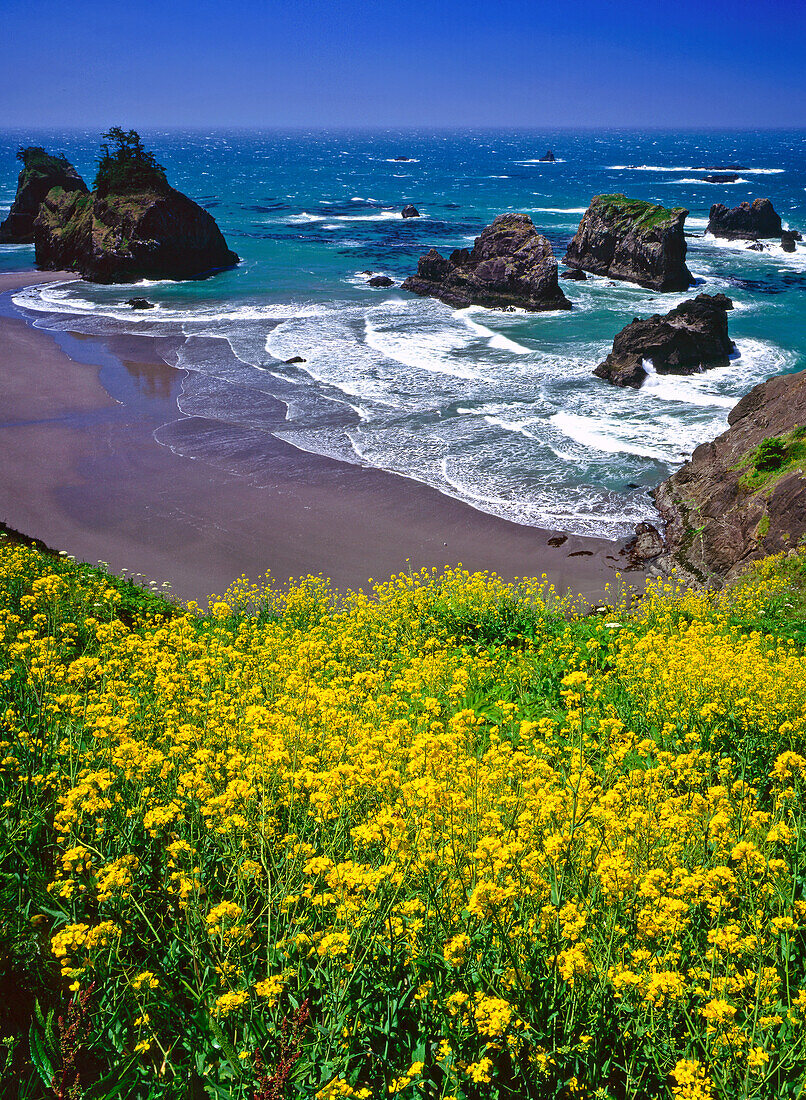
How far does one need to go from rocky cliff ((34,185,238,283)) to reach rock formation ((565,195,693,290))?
27211 mm

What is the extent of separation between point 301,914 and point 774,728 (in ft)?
15.4

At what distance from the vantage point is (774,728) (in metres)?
6.45

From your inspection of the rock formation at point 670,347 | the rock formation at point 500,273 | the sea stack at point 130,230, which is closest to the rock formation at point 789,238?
the rock formation at point 500,273

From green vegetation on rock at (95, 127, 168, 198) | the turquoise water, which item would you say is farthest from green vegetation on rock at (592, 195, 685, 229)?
green vegetation on rock at (95, 127, 168, 198)

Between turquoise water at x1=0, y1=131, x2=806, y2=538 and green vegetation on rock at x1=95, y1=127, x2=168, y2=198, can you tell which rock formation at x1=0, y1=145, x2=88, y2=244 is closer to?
turquoise water at x1=0, y1=131, x2=806, y2=538

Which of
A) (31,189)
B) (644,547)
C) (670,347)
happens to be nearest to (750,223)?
(670,347)

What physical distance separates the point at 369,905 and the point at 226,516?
16605 mm

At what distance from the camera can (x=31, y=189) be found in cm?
6378

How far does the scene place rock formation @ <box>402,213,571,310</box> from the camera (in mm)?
43688

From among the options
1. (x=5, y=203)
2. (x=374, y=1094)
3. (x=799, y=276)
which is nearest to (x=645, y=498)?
(x=374, y=1094)

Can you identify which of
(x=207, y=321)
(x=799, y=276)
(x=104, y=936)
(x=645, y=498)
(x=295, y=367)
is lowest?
(x=645, y=498)

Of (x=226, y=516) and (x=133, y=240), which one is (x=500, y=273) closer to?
(x=133, y=240)

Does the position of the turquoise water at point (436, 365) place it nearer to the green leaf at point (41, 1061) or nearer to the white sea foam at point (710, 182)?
the green leaf at point (41, 1061)

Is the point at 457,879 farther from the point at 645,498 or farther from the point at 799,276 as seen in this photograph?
the point at 799,276
